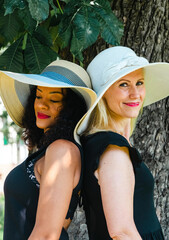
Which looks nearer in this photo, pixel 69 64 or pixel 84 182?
pixel 84 182

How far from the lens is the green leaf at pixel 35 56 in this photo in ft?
8.09

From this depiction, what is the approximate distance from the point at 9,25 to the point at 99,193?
1.17m

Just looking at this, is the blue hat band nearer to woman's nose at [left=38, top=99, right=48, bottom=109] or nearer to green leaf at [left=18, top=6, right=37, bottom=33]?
woman's nose at [left=38, top=99, right=48, bottom=109]

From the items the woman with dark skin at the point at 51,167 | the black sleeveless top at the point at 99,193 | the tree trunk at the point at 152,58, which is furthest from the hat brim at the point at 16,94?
the tree trunk at the point at 152,58

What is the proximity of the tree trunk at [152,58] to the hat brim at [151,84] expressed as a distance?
205mm

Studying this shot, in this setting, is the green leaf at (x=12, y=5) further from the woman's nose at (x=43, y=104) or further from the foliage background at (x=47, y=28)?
the woman's nose at (x=43, y=104)

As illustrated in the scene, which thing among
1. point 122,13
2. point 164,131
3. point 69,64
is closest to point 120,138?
point 69,64

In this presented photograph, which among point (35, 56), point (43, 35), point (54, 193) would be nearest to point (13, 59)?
point (35, 56)

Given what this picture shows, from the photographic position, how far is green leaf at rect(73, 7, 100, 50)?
2.13m

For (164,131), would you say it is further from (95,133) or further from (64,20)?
(64,20)

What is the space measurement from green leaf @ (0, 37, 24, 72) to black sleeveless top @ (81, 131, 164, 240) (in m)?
0.64

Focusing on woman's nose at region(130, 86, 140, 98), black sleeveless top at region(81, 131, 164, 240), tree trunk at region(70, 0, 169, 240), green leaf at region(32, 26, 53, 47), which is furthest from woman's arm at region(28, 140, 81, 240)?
tree trunk at region(70, 0, 169, 240)

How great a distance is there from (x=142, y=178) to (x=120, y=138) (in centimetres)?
24

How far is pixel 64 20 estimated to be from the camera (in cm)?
222
